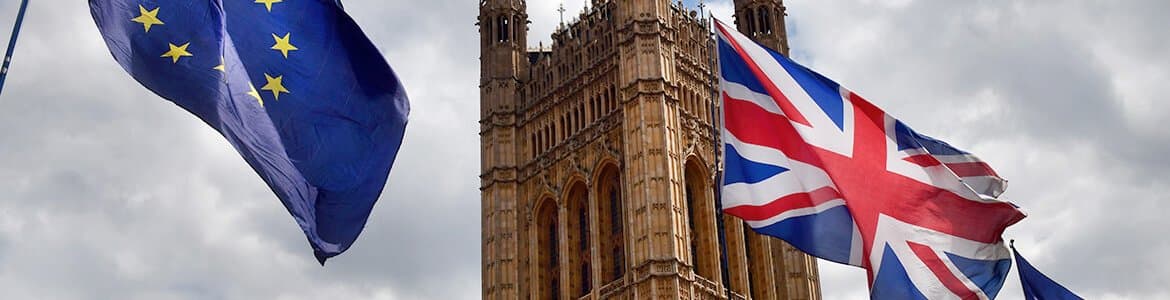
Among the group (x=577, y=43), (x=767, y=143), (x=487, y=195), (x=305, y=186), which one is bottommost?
(x=305, y=186)

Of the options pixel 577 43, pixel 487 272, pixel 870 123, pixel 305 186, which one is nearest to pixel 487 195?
pixel 487 272

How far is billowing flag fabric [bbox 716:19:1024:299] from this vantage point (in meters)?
18.7

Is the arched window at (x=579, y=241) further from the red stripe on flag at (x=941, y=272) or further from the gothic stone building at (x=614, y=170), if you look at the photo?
the red stripe on flag at (x=941, y=272)

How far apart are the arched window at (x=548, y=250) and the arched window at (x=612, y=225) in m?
2.13

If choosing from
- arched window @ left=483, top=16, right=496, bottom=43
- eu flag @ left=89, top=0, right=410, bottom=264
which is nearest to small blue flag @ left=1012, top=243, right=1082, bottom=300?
eu flag @ left=89, top=0, right=410, bottom=264

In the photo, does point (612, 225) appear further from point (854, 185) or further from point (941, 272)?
point (941, 272)

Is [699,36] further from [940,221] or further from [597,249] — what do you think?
[940,221]

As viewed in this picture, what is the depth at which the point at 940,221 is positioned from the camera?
19047 millimetres

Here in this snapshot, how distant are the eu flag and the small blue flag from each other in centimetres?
873

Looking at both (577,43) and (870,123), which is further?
(577,43)

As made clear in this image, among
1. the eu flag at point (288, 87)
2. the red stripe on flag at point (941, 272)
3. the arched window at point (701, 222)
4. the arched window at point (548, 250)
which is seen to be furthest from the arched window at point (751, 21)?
the eu flag at point (288, 87)

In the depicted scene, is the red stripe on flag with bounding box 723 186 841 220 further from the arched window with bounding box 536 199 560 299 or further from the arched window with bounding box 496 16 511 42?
the arched window with bounding box 496 16 511 42

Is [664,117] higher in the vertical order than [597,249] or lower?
higher

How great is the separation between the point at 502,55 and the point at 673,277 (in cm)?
1377
